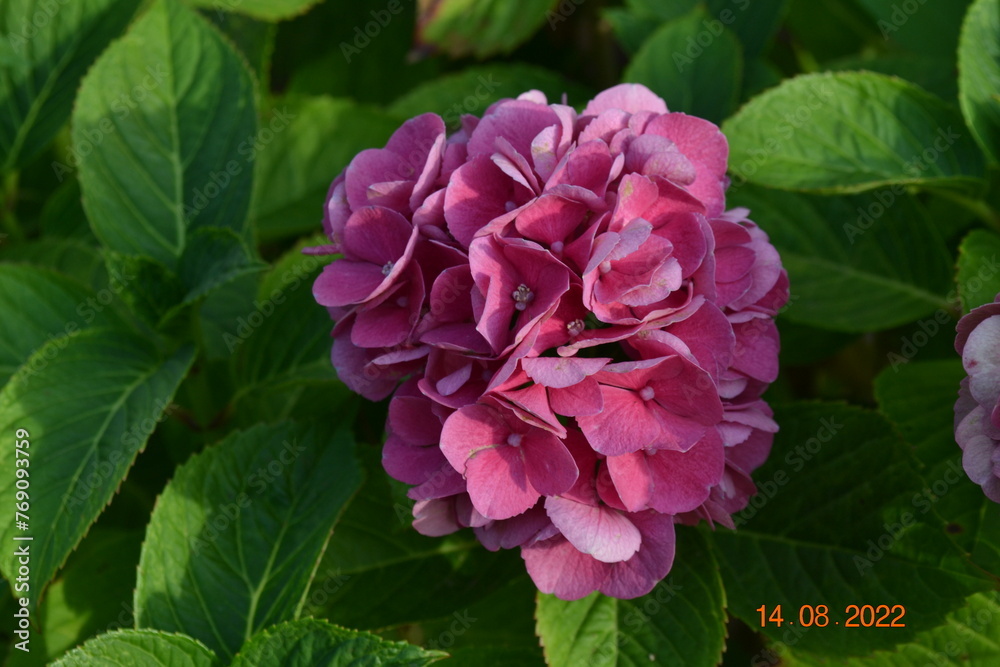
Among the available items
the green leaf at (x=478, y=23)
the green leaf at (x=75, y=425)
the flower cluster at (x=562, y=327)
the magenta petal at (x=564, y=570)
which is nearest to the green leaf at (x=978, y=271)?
the flower cluster at (x=562, y=327)

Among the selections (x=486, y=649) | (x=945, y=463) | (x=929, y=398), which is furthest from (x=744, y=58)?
(x=486, y=649)

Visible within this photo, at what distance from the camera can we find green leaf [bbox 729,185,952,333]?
1650mm

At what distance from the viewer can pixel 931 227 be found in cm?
165

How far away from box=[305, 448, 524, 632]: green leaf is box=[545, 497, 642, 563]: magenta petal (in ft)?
1.28

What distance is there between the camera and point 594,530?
1.07 m

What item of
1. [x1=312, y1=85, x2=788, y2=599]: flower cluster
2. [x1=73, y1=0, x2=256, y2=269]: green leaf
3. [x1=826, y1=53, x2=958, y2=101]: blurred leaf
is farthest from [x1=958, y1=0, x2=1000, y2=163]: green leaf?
[x1=73, y1=0, x2=256, y2=269]: green leaf

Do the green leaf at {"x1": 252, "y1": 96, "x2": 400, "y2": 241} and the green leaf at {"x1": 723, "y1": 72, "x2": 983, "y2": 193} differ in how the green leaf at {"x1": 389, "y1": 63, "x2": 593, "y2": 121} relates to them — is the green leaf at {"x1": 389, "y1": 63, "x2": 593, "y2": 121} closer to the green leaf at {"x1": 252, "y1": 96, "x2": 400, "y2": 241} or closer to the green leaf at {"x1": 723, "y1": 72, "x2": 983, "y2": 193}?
the green leaf at {"x1": 252, "y1": 96, "x2": 400, "y2": 241}

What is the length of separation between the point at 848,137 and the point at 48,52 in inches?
66.1

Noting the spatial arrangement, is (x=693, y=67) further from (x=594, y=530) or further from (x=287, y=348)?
(x=594, y=530)

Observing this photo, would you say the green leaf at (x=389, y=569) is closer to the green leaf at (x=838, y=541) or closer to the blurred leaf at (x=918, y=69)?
the green leaf at (x=838, y=541)

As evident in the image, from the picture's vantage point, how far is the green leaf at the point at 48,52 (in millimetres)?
1854

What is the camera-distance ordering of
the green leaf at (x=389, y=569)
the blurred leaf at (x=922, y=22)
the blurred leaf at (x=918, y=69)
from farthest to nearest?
the blurred leaf at (x=922, y=22) → the blurred leaf at (x=918, y=69) → the green leaf at (x=389, y=569)

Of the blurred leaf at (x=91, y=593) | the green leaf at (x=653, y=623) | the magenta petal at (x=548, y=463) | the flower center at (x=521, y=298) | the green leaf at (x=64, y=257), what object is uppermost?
the flower center at (x=521, y=298)

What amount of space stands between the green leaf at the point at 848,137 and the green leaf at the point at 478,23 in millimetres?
808
